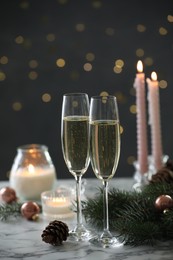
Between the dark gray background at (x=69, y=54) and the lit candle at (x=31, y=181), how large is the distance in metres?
1.56

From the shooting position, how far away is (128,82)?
320 cm

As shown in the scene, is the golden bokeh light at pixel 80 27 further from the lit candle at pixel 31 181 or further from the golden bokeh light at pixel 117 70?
the lit candle at pixel 31 181

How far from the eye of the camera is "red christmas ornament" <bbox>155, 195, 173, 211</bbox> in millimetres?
1186

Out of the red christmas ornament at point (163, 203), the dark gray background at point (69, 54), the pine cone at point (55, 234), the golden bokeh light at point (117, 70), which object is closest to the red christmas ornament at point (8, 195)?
the pine cone at point (55, 234)

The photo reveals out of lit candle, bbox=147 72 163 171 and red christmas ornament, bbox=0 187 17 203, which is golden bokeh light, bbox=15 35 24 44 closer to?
lit candle, bbox=147 72 163 171

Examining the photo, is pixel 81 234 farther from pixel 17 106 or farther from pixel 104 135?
pixel 17 106

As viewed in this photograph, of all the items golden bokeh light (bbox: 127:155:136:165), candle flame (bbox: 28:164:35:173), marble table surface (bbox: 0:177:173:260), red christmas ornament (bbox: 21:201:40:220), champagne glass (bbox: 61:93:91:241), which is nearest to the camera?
marble table surface (bbox: 0:177:173:260)

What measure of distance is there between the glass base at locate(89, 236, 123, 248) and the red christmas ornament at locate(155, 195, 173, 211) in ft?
0.42

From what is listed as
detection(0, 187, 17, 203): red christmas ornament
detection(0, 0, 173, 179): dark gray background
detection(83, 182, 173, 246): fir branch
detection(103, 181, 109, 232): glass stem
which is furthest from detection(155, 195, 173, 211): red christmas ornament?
detection(0, 0, 173, 179): dark gray background

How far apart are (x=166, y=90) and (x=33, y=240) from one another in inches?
85.9

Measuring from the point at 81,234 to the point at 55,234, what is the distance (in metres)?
0.09

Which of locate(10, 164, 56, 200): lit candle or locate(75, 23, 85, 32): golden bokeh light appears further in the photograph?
locate(75, 23, 85, 32): golden bokeh light

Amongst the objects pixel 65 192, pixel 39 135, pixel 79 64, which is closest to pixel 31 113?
pixel 39 135

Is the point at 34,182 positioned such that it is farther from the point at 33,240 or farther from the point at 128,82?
the point at 128,82
